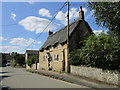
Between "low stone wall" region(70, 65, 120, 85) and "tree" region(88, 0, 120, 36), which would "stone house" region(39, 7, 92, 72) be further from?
"tree" region(88, 0, 120, 36)

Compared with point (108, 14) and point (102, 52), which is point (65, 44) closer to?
point (102, 52)

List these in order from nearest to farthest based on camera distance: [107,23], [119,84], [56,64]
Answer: [107,23] → [119,84] → [56,64]

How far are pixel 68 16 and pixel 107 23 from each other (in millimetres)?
11595

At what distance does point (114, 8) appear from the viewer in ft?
30.4

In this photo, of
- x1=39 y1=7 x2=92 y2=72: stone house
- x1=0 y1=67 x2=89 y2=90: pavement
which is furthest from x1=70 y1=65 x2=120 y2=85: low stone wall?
x1=39 y1=7 x2=92 y2=72: stone house

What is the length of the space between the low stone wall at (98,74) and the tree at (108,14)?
147 inches

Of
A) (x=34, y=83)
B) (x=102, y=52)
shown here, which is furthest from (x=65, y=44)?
(x=34, y=83)

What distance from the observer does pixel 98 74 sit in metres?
14.2

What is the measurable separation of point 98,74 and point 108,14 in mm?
6576

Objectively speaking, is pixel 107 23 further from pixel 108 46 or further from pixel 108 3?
pixel 108 46

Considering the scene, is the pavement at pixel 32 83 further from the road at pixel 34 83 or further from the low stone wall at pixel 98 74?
the low stone wall at pixel 98 74

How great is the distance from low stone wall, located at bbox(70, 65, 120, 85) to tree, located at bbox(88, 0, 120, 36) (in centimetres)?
373

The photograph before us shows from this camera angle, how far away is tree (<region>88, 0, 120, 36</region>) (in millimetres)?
9266

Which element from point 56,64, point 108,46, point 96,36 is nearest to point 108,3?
point 108,46
